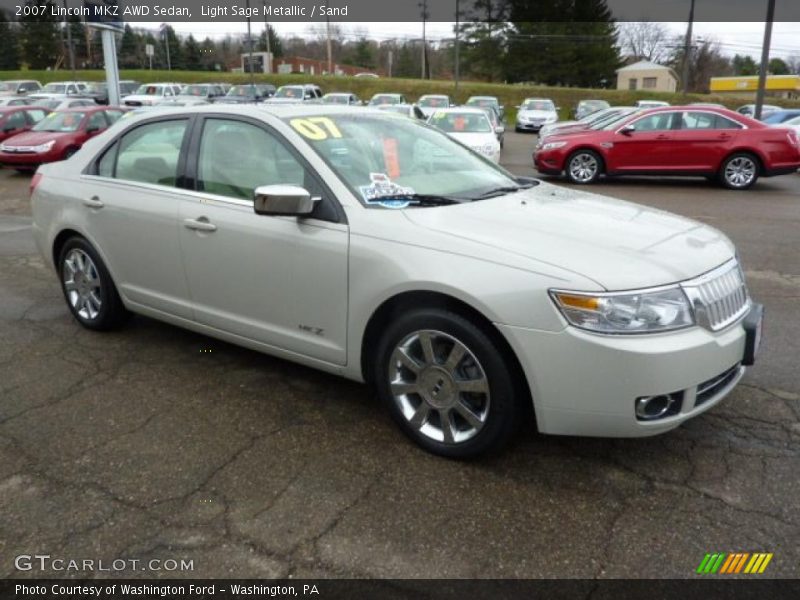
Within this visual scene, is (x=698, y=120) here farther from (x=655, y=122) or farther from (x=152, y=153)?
(x=152, y=153)

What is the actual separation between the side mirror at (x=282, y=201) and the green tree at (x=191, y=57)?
79.8 metres

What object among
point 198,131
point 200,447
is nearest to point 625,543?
point 200,447

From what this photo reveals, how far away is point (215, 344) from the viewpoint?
15.0 feet

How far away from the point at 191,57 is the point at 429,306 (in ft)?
268

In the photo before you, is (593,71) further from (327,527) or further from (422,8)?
(327,527)

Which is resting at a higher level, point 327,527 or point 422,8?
point 422,8

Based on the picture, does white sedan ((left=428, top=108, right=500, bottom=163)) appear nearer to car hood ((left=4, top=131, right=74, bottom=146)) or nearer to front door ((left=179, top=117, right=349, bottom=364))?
car hood ((left=4, top=131, right=74, bottom=146))

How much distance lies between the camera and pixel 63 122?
590 inches

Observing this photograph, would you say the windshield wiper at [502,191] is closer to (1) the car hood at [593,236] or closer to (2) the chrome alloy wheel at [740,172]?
(1) the car hood at [593,236]

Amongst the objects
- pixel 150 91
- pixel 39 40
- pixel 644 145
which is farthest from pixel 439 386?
pixel 39 40

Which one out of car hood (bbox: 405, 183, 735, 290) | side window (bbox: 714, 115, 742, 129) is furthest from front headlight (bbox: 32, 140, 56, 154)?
side window (bbox: 714, 115, 742, 129)

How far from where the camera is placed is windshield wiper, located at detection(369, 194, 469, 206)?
334cm

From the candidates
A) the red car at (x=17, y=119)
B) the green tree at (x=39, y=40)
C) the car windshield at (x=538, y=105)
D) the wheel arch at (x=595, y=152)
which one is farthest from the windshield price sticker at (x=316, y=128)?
the green tree at (x=39, y=40)

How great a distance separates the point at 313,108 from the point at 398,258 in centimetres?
140
